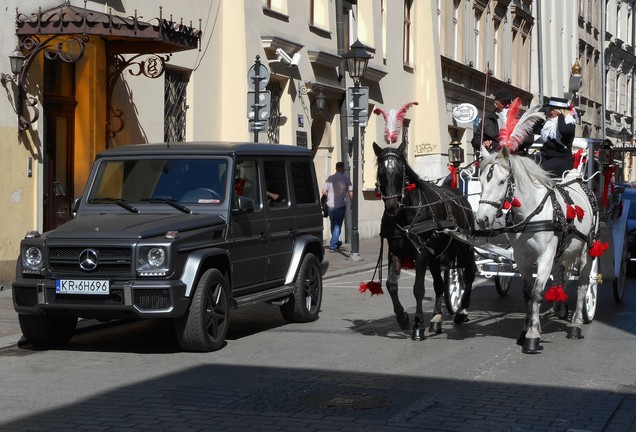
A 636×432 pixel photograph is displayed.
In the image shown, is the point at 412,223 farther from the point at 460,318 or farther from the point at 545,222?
the point at 460,318

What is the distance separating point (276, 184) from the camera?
13172 mm

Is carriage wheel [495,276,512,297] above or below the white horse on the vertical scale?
below

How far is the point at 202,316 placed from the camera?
11.1 m

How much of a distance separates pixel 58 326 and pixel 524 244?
470 cm

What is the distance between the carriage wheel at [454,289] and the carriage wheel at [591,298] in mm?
1456

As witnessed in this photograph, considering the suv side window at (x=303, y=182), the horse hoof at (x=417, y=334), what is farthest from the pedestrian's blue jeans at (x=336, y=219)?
the horse hoof at (x=417, y=334)

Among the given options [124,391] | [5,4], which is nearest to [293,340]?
[124,391]

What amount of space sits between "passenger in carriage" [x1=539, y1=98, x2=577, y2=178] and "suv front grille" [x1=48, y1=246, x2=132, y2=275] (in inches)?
207

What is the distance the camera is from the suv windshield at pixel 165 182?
1201 centimetres

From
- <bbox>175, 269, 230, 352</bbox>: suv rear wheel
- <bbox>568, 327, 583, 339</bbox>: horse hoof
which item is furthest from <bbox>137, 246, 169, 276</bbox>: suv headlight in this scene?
<bbox>568, 327, 583, 339</bbox>: horse hoof

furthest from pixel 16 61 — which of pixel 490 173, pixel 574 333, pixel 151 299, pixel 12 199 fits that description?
pixel 574 333

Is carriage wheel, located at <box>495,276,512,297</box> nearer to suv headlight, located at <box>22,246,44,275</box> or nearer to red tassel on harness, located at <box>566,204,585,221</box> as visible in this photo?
red tassel on harness, located at <box>566,204,585,221</box>

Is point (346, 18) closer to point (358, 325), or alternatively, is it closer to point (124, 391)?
point (358, 325)

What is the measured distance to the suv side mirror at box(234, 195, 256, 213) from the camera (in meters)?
12.0
